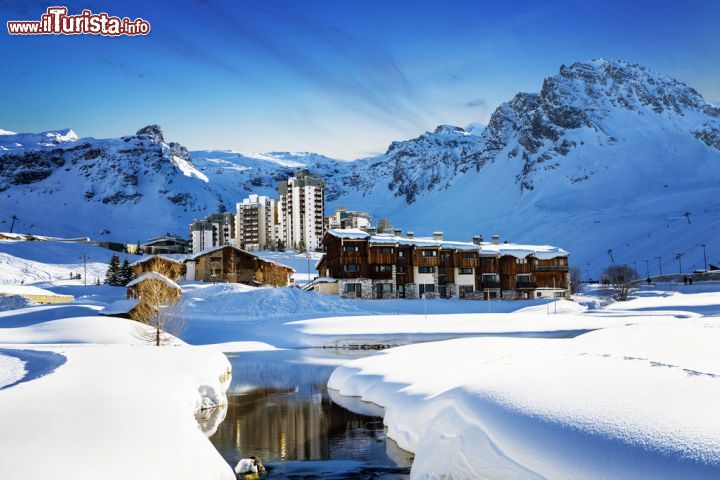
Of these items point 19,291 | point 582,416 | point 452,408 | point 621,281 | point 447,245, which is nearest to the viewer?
point 582,416

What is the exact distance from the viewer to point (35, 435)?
11.3 m

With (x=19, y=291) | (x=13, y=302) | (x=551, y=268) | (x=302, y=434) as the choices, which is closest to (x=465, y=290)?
(x=551, y=268)

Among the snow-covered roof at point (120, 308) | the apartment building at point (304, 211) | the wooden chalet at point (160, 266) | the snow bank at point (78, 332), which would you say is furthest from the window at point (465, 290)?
the apartment building at point (304, 211)

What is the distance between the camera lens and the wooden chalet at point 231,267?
97875 millimetres

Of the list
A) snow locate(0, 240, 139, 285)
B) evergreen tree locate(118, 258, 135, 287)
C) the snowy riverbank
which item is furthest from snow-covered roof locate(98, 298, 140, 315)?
snow locate(0, 240, 139, 285)

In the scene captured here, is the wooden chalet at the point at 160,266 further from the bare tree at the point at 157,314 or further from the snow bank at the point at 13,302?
the bare tree at the point at 157,314

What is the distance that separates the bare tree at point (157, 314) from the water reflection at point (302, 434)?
13493 mm

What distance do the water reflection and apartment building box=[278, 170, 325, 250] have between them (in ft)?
483

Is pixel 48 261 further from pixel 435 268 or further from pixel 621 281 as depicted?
pixel 621 281

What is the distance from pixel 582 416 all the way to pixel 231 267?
8858 cm

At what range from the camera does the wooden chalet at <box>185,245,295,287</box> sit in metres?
97.9

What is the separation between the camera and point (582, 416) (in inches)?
478

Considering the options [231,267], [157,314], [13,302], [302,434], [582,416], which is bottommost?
[302,434]

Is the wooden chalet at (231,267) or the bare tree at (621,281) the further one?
the bare tree at (621,281)
